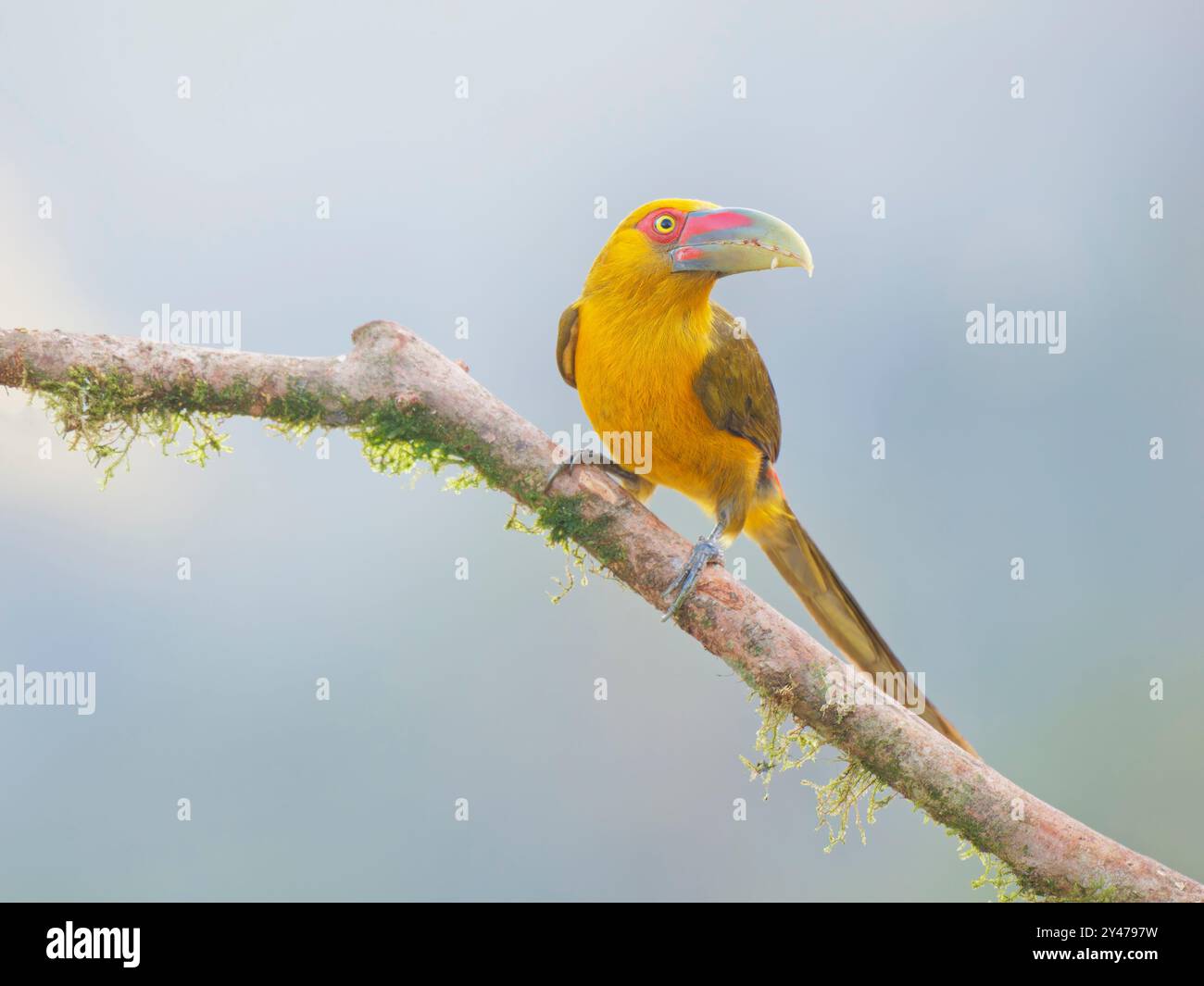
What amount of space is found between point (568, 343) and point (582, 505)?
756 mm

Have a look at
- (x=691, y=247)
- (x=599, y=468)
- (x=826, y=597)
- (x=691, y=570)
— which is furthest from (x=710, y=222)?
(x=826, y=597)

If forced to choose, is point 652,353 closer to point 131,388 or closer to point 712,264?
point 712,264

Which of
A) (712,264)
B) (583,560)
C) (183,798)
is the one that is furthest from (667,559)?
(183,798)

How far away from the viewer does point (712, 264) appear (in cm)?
331

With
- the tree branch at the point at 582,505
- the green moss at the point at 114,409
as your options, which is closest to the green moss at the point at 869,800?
the tree branch at the point at 582,505

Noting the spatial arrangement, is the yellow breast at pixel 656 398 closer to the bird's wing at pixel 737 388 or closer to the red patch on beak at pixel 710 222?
the bird's wing at pixel 737 388

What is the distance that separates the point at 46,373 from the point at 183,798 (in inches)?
81.8

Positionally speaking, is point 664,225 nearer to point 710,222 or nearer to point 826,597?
point 710,222

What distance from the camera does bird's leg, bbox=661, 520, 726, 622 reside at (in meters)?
3.15

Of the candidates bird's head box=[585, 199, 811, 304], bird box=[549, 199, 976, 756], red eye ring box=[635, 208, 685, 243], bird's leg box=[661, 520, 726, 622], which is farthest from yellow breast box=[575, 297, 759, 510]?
bird's leg box=[661, 520, 726, 622]

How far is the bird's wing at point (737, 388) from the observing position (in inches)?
139

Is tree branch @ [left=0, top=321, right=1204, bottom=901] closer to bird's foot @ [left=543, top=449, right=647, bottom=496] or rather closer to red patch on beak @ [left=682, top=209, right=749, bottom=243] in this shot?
bird's foot @ [left=543, top=449, right=647, bottom=496]

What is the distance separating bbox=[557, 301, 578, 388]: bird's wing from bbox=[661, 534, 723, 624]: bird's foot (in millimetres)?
917

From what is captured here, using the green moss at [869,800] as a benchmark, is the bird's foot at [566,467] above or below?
above
